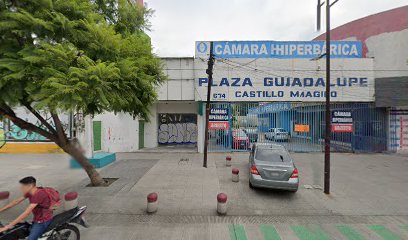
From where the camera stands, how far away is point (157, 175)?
414 inches

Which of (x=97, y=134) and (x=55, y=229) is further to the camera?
(x=97, y=134)

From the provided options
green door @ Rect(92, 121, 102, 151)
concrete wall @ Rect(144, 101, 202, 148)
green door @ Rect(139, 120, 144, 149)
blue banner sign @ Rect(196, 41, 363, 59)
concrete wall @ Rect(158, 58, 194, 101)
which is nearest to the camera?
green door @ Rect(92, 121, 102, 151)

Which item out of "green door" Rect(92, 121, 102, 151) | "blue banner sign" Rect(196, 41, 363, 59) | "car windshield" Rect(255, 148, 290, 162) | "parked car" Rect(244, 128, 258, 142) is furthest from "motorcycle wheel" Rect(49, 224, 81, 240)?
"blue banner sign" Rect(196, 41, 363, 59)

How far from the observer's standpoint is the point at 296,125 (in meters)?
17.4

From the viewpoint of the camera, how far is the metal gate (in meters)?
16.5

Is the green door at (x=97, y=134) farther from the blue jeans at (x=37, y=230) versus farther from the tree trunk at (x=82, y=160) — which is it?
the blue jeans at (x=37, y=230)

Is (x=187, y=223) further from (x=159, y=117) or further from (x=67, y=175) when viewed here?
(x=159, y=117)

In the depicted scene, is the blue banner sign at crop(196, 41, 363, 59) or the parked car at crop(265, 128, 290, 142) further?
the parked car at crop(265, 128, 290, 142)

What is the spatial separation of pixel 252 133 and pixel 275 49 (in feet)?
20.2

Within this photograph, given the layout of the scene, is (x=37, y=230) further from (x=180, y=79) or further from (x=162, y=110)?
(x=162, y=110)

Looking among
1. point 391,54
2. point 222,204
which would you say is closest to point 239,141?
point 222,204

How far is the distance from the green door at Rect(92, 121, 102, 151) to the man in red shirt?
11.1 metres

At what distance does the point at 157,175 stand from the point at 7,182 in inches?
222

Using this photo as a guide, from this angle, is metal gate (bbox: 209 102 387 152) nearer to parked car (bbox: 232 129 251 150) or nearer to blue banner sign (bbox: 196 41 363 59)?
parked car (bbox: 232 129 251 150)
